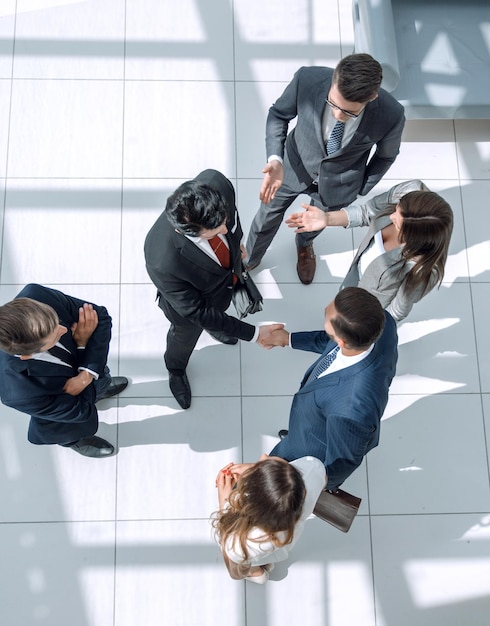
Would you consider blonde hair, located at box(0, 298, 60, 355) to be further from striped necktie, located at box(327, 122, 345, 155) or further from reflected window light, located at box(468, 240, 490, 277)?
reflected window light, located at box(468, 240, 490, 277)

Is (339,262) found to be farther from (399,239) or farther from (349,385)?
(349,385)

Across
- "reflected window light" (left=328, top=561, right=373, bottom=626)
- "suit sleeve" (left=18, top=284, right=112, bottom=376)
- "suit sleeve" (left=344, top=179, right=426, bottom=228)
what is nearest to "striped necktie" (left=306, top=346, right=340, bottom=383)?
"suit sleeve" (left=344, top=179, right=426, bottom=228)

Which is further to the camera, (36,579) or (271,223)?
(271,223)

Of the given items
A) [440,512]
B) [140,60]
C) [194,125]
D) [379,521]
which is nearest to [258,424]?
[379,521]

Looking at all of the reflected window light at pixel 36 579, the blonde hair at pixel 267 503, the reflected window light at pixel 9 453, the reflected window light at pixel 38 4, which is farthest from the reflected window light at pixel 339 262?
the reflected window light at pixel 38 4

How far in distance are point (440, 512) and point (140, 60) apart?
3.62 metres

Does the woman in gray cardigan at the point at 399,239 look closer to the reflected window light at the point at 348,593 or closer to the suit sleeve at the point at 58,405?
the suit sleeve at the point at 58,405

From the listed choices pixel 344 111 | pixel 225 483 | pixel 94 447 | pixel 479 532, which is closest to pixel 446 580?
pixel 479 532

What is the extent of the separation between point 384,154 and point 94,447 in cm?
225

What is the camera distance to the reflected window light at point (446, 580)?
336 cm

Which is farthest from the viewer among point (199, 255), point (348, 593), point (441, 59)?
point (441, 59)

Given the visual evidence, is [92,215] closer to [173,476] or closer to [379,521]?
[173,476]

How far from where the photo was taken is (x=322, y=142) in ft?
9.29

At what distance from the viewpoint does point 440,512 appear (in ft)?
11.4
